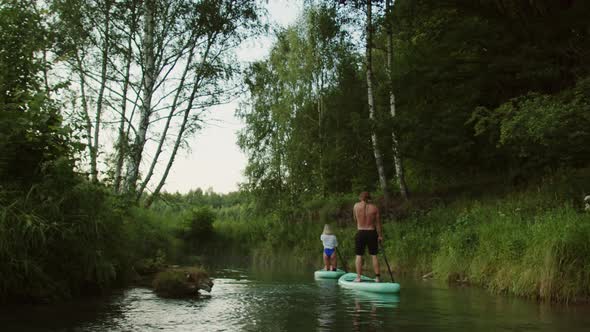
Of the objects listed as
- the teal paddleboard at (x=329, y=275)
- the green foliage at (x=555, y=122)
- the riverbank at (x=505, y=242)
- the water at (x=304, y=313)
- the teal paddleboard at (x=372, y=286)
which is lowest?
the water at (x=304, y=313)

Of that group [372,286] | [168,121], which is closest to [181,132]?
[168,121]

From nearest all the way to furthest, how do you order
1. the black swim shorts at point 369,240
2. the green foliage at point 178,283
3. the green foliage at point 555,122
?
the green foliage at point 178,283 < the black swim shorts at point 369,240 < the green foliage at point 555,122

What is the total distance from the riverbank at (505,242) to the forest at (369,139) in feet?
0.16

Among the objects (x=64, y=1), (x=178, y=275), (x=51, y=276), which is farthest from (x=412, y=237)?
(x=64, y=1)

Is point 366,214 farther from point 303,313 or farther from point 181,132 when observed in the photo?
point 181,132

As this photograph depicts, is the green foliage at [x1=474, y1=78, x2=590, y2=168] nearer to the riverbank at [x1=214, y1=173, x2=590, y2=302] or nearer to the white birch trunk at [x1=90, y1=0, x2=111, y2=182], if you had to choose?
the riverbank at [x1=214, y1=173, x2=590, y2=302]

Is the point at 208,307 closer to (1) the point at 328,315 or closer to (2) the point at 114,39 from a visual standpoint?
(1) the point at 328,315

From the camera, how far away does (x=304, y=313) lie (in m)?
10.0

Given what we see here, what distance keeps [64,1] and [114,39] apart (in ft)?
6.37

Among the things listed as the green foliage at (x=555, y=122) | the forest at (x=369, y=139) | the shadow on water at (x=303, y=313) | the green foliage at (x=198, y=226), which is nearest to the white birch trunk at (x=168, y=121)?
the forest at (x=369, y=139)

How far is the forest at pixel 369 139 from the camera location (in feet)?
37.2

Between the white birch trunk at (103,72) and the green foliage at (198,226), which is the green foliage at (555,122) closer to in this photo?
the white birch trunk at (103,72)

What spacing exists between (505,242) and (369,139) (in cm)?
1256

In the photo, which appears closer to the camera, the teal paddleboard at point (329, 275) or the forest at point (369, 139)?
the forest at point (369, 139)
